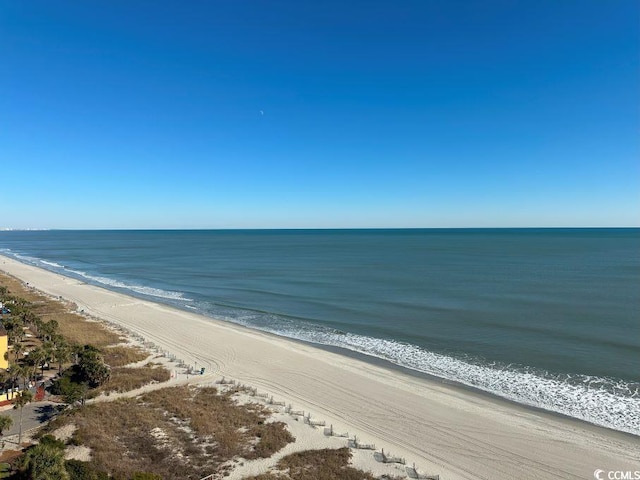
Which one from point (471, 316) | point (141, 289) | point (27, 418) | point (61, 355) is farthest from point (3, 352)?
point (471, 316)

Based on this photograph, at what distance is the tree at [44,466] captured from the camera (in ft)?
46.2

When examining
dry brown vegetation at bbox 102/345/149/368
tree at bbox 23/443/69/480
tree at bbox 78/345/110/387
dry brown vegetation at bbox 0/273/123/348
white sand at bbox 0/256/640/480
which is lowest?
white sand at bbox 0/256/640/480

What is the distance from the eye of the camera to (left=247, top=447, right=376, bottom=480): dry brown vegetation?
17.4 m

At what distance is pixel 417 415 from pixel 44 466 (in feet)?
63.5

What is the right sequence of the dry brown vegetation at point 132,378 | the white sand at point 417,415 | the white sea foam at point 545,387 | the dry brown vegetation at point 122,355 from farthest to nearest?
the dry brown vegetation at point 122,355, the dry brown vegetation at point 132,378, the white sea foam at point 545,387, the white sand at point 417,415

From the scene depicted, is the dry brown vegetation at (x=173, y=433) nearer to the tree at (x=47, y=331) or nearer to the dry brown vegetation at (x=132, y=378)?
the dry brown vegetation at (x=132, y=378)

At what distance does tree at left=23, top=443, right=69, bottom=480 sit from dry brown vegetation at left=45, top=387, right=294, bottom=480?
2941 mm

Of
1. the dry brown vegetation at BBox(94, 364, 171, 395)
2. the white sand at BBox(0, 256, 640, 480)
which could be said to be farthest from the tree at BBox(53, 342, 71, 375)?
the white sand at BBox(0, 256, 640, 480)

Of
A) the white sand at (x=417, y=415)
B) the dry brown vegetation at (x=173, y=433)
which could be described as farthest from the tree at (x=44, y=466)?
the white sand at (x=417, y=415)

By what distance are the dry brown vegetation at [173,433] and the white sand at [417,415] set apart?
4135 mm

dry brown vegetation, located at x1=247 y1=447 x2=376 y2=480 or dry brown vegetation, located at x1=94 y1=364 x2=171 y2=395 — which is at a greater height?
dry brown vegetation, located at x1=94 y1=364 x2=171 y2=395

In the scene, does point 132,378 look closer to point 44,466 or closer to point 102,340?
point 102,340

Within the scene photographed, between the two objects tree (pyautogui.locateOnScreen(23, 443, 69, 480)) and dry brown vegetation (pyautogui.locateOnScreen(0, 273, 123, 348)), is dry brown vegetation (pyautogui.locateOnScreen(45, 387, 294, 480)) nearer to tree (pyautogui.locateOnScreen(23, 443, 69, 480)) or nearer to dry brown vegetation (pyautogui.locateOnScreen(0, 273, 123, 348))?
tree (pyautogui.locateOnScreen(23, 443, 69, 480))

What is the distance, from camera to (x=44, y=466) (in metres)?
14.3
